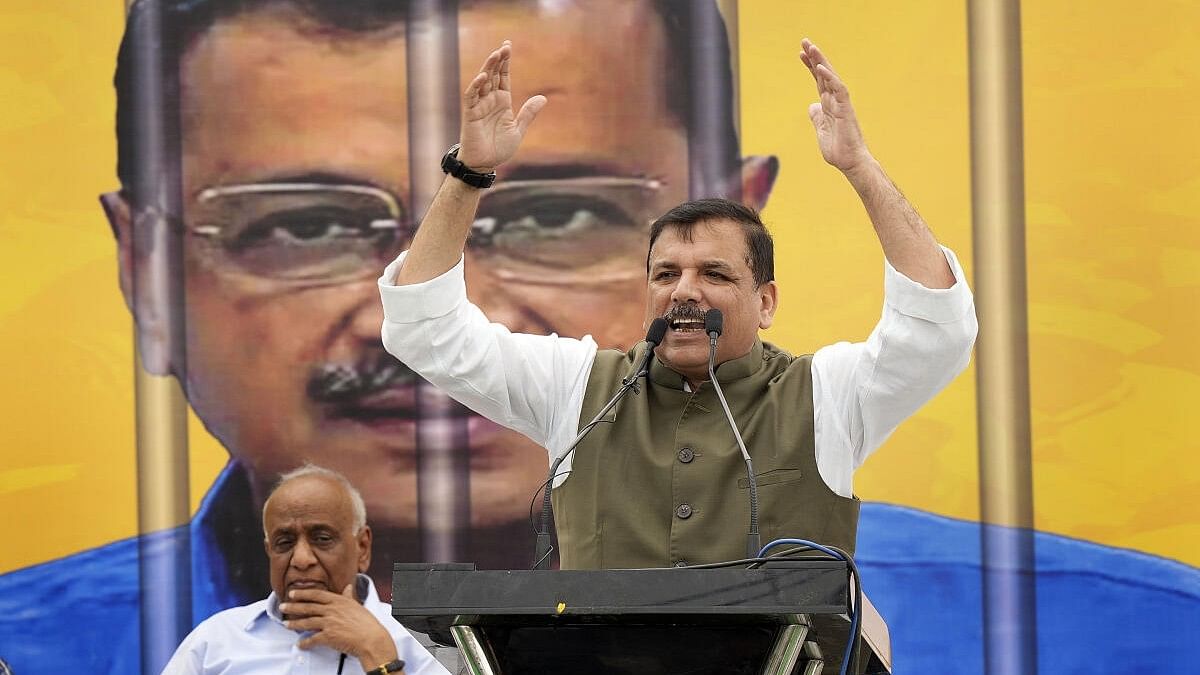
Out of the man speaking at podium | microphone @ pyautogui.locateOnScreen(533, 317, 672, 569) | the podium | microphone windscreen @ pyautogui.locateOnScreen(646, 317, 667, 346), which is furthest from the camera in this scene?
the man speaking at podium

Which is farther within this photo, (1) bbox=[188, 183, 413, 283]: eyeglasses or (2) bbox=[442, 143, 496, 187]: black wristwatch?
(1) bbox=[188, 183, 413, 283]: eyeglasses

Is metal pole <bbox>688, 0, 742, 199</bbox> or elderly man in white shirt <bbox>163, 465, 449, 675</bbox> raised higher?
metal pole <bbox>688, 0, 742, 199</bbox>

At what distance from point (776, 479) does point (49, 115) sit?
2.21 meters

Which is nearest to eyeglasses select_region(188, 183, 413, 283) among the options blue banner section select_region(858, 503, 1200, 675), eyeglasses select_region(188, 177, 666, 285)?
eyeglasses select_region(188, 177, 666, 285)

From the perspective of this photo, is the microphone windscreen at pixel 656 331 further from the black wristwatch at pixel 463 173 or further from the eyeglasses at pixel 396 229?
the eyeglasses at pixel 396 229

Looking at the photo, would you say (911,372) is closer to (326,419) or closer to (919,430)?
(919,430)

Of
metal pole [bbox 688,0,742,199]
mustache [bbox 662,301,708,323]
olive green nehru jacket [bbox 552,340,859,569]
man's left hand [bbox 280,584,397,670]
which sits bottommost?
man's left hand [bbox 280,584,397,670]

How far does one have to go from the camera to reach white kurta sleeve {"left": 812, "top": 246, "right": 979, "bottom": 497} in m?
→ 2.30

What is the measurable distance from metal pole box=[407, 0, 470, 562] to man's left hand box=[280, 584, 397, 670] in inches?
8.8

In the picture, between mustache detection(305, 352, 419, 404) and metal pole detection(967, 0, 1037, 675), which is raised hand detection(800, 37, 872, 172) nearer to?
metal pole detection(967, 0, 1037, 675)

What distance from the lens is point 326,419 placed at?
3.61 m

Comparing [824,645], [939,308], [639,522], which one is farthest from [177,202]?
[824,645]

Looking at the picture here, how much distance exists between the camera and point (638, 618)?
1.79 meters

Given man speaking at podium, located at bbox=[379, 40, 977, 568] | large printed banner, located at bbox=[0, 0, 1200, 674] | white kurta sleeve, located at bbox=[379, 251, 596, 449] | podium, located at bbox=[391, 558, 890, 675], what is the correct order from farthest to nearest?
large printed banner, located at bbox=[0, 0, 1200, 674], white kurta sleeve, located at bbox=[379, 251, 596, 449], man speaking at podium, located at bbox=[379, 40, 977, 568], podium, located at bbox=[391, 558, 890, 675]
